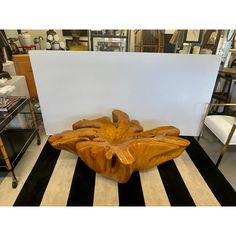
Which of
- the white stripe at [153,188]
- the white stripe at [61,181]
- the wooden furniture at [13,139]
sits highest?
the wooden furniture at [13,139]

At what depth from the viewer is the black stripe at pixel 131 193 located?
1466 millimetres

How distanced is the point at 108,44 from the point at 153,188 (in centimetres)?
260

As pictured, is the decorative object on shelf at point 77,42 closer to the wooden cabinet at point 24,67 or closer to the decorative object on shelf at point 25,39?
the decorative object on shelf at point 25,39

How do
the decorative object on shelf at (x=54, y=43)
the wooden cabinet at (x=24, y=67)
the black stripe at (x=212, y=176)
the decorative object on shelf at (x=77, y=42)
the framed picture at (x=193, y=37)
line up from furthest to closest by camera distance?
the decorative object on shelf at (x=77, y=42) → the decorative object on shelf at (x=54, y=43) → the wooden cabinet at (x=24, y=67) → the framed picture at (x=193, y=37) → the black stripe at (x=212, y=176)

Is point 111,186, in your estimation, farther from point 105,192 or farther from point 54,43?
point 54,43

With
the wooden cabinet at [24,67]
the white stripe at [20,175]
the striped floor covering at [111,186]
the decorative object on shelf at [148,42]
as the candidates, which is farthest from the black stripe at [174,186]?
the wooden cabinet at [24,67]

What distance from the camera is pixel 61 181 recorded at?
1.67 meters

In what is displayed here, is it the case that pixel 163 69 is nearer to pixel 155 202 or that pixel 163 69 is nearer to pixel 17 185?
pixel 155 202

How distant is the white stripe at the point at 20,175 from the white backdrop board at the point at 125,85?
36 centimetres

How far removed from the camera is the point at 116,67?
196 cm

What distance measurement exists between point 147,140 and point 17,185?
4.27ft

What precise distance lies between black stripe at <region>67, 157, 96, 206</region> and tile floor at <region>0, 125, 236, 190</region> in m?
0.65

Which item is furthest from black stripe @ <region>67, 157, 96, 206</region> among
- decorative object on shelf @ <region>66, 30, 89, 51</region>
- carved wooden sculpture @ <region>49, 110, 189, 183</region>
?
decorative object on shelf @ <region>66, 30, 89, 51</region>
